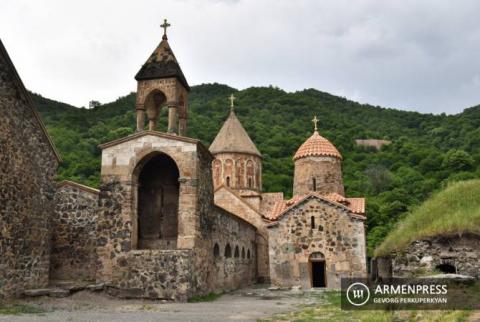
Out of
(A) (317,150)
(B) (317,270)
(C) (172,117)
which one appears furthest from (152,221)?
(A) (317,150)

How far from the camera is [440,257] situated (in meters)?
9.02

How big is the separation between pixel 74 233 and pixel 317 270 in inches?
429

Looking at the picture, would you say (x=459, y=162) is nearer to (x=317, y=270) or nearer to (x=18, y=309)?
(x=317, y=270)

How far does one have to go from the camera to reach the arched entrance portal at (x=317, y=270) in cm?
1827

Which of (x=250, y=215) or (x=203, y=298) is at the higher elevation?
(x=250, y=215)

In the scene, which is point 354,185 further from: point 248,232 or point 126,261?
A: point 126,261

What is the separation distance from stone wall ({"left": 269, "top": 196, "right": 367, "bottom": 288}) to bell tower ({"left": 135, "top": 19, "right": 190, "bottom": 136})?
6848mm

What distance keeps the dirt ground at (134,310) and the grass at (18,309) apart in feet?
0.72

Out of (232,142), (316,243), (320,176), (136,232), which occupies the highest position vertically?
(232,142)

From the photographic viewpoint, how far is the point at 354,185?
143 feet

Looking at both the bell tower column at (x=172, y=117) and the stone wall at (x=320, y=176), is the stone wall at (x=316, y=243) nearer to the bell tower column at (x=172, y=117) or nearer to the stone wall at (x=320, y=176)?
the stone wall at (x=320, y=176)

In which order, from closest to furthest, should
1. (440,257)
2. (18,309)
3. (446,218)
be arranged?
(440,257), (446,218), (18,309)

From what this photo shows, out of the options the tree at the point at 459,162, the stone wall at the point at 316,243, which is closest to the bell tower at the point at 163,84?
the stone wall at the point at 316,243

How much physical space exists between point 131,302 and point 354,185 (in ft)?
113
